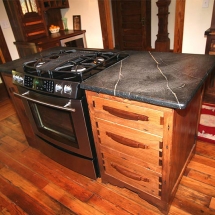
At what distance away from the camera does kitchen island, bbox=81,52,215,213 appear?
97 cm

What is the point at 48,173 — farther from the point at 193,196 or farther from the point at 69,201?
the point at 193,196

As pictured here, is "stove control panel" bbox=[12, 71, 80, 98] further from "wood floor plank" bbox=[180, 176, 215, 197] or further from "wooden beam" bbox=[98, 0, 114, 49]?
"wooden beam" bbox=[98, 0, 114, 49]

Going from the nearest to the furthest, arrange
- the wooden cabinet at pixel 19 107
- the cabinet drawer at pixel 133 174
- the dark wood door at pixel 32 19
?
the cabinet drawer at pixel 133 174 < the wooden cabinet at pixel 19 107 < the dark wood door at pixel 32 19

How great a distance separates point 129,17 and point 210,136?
3585 millimetres

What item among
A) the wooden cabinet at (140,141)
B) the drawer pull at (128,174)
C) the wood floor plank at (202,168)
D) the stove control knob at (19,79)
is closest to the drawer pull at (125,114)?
the wooden cabinet at (140,141)

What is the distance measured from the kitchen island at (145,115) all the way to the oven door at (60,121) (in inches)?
3.3

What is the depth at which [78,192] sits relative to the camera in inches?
62.6

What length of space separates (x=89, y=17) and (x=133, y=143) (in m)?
2.93

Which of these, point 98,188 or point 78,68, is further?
point 98,188

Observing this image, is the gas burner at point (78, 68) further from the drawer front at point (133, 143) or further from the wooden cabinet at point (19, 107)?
the wooden cabinet at point (19, 107)

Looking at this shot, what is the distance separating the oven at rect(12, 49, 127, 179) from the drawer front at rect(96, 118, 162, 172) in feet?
0.49

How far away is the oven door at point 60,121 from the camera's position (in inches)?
50.8

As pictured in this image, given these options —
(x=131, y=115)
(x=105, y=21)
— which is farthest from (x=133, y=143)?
(x=105, y=21)

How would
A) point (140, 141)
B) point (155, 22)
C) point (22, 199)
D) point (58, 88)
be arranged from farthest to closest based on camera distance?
point (155, 22) < point (22, 199) < point (58, 88) < point (140, 141)
